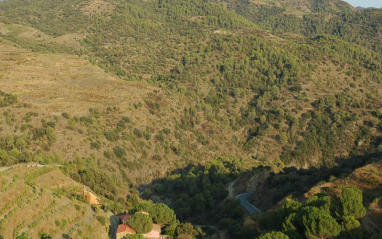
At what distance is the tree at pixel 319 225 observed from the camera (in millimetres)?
23941

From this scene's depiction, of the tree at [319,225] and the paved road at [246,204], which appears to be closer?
the tree at [319,225]

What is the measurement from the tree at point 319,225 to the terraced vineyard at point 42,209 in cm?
1659

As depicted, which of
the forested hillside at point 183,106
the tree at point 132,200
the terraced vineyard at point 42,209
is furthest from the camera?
the forested hillside at point 183,106

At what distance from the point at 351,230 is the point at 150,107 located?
55.0 metres

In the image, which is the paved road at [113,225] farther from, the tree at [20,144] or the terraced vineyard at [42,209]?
the tree at [20,144]

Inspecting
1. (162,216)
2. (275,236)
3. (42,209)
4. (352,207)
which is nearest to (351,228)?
(352,207)

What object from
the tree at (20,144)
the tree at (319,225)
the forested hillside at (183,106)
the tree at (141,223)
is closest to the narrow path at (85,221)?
the tree at (141,223)

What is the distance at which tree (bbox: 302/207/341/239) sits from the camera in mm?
23941

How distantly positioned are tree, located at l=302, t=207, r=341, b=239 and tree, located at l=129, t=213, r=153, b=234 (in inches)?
518

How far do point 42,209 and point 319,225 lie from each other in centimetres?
2097

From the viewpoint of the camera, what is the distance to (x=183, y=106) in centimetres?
8256

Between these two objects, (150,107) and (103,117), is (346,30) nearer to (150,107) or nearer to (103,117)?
(150,107)

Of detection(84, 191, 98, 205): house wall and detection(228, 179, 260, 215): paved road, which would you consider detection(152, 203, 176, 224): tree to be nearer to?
detection(84, 191, 98, 205): house wall

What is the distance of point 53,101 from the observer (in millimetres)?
61812
